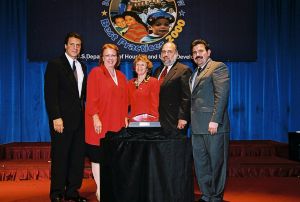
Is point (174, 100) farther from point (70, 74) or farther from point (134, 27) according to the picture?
point (134, 27)

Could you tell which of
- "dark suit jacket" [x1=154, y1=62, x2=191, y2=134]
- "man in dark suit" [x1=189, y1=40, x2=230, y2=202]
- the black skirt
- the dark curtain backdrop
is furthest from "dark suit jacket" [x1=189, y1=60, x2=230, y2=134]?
the dark curtain backdrop

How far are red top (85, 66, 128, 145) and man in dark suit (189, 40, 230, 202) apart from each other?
0.71 metres

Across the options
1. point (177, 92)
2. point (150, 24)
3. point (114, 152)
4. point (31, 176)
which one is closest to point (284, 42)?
point (150, 24)

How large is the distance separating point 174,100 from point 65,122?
1052mm

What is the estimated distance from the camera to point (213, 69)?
3873 millimetres

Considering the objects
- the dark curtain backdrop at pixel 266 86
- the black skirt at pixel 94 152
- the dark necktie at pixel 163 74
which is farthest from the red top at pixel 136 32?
the black skirt at pixel 94 152

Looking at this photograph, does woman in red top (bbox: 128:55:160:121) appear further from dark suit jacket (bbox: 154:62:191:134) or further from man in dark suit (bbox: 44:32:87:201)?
man in dark suit (bbox: 44:32:87:201)

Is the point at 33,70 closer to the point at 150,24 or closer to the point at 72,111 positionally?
the point at 150,24

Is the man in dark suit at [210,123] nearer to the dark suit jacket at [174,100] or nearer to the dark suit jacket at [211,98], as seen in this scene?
the dark suit jacket at [211,98]

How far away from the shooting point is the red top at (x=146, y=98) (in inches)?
153

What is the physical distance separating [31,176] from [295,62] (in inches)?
194

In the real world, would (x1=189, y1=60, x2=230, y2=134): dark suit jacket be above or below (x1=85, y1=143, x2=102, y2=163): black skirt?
above

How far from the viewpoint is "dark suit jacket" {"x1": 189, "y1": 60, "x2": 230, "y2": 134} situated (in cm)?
380

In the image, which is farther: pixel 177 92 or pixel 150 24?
pixel 150 24
